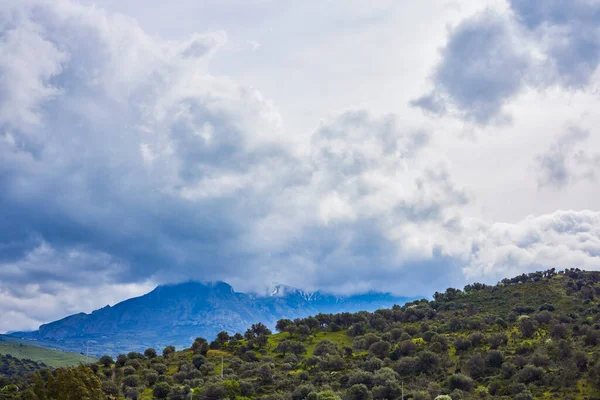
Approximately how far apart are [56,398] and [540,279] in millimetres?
119669

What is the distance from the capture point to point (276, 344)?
111875 mm

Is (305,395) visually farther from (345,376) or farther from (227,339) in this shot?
(227,339)

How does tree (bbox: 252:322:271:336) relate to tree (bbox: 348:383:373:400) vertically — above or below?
→ above

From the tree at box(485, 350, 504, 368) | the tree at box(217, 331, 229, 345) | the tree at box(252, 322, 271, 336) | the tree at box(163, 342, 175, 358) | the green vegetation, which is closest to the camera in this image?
the green vegetation

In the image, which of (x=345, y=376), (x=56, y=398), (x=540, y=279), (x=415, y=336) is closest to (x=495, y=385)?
(x=345, y=376)

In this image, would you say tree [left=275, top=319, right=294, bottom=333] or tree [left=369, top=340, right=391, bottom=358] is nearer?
tree [left=369, top=340, right=391, bottom=358]

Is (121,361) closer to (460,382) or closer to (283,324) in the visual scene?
(283,324)

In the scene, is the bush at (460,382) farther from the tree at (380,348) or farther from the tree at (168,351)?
the tree at (168,351)

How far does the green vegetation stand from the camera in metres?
65.4

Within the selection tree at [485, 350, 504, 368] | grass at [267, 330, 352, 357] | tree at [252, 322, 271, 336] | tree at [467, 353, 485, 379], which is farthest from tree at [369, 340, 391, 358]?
tree at [252, 322, 271, 336]

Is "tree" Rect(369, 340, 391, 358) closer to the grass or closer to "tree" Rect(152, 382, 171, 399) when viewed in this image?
the grass

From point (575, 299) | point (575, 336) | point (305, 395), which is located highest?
point (575, 299)

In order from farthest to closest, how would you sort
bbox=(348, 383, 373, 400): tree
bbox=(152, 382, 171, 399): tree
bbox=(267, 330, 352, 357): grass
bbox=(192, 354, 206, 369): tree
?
1. bbox=(267, 330, 352, 357): grass
2. bbox=(192, 354, 206, 369): tree
3. bbox=(152, 382, 171, 399): tree
4. bbox=(348, 383, 373, 400): tree

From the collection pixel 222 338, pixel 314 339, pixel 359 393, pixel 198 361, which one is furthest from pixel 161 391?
pixel 314 339
